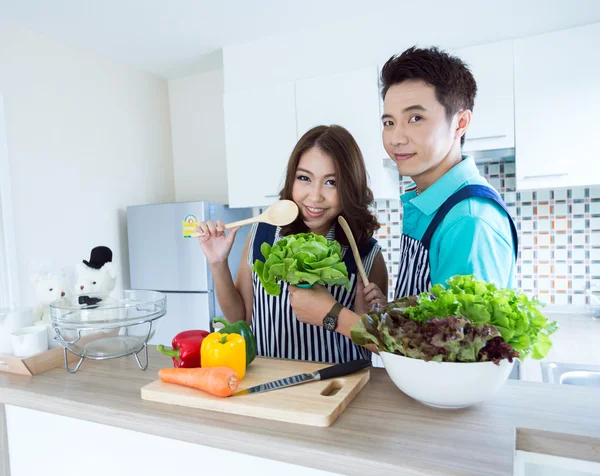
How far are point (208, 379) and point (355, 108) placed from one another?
6.61 feet

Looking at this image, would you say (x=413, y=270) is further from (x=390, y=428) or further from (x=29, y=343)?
(x=29, y=343)

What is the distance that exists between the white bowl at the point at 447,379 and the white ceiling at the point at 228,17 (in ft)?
7.07

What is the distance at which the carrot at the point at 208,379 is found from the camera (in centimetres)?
80

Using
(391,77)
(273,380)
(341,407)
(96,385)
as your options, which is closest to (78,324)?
(96,385)

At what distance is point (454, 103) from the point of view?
109cm

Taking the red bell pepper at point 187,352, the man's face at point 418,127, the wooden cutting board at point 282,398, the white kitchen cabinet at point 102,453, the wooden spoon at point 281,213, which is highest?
the man's face at point 418,127

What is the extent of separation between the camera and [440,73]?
1.07m

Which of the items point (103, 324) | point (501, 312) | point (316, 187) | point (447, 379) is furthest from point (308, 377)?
point (316, 187)

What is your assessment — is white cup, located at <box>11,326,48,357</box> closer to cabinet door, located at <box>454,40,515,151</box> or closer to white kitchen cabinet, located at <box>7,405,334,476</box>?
white kitchen cabinet, located at <box>7,405,334,476</box>

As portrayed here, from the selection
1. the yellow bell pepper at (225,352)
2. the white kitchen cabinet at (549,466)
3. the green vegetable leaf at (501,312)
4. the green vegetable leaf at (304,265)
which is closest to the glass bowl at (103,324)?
the yellow bell pepper at (225,352)

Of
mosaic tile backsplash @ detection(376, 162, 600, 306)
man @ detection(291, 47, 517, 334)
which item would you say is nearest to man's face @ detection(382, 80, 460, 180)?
man @ detection(291, 47, 517, 334)

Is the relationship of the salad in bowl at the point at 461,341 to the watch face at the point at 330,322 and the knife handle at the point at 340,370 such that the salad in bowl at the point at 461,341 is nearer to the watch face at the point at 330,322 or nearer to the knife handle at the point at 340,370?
the knife handle at the point at 340,370

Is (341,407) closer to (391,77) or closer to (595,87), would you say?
(391,77)

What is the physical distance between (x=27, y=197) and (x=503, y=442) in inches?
108
